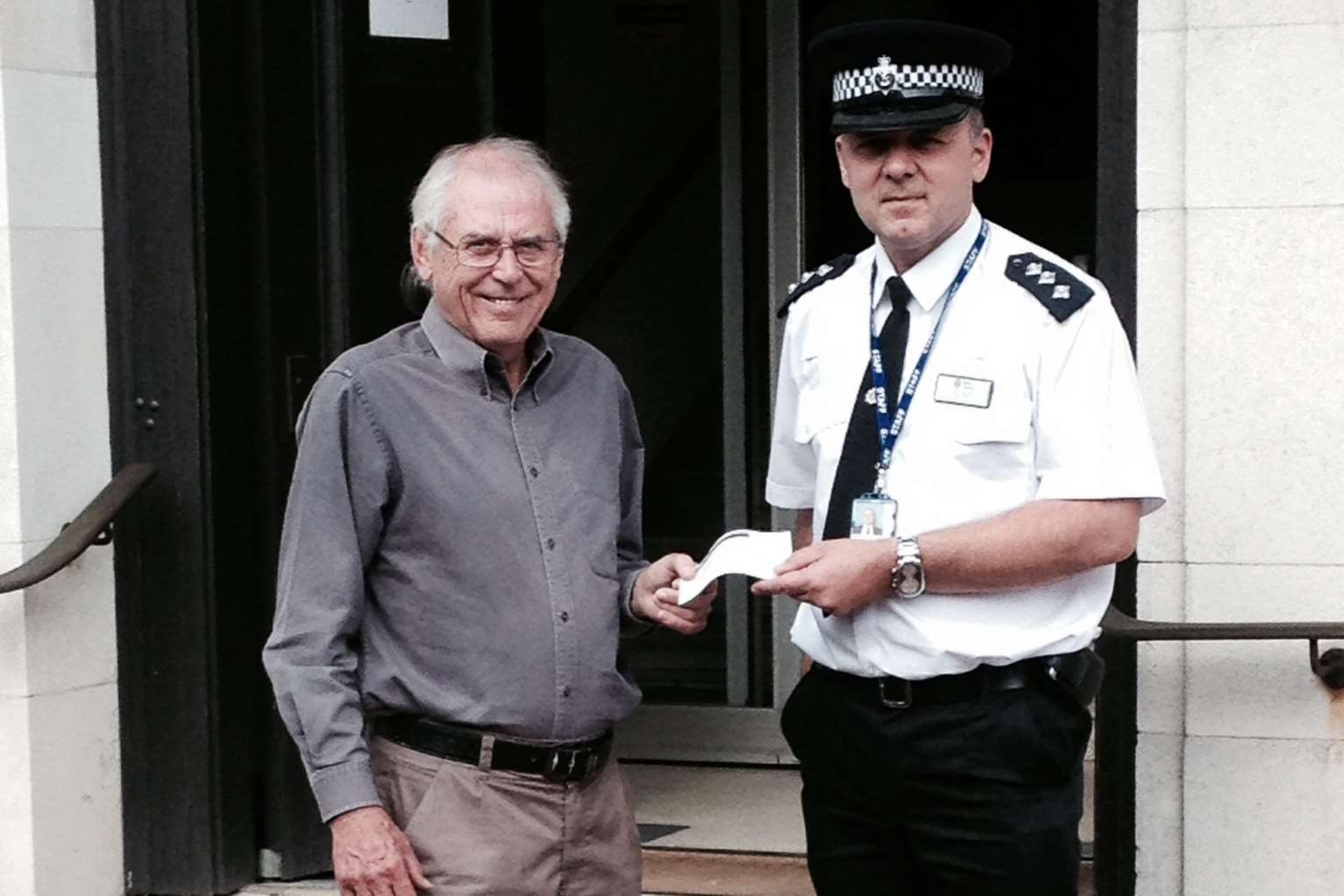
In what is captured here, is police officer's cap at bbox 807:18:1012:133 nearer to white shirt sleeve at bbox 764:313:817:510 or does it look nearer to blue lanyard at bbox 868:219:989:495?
blue lanyard at bbox 868:219:989:495

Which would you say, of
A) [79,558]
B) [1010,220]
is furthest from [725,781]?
[1010,220]

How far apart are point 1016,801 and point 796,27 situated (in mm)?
3469

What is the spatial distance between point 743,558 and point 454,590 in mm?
419

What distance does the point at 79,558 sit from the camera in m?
4.74

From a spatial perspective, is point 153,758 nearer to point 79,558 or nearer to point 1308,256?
point 79,558

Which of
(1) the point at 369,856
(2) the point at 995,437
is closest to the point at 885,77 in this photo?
(2) the point at 995,437

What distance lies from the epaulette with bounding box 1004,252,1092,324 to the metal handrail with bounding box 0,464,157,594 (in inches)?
91.6

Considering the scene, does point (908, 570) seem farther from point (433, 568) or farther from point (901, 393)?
point (433, 568)

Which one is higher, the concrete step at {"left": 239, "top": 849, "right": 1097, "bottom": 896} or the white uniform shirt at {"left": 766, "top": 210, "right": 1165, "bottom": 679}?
the white uniform shirt at {"left": 766, "top": 210, "right": 1165, "bottom": 679}

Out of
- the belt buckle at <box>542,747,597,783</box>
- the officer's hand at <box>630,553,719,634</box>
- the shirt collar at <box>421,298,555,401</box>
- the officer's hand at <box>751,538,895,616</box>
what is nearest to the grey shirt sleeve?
the shirt collar at <box>421,298,555,401</box>

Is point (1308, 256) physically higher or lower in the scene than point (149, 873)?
higher

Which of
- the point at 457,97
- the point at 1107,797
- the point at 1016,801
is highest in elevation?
the point at 457,97

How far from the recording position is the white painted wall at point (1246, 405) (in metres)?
3.95

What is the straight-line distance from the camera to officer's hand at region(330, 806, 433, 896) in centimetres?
298
